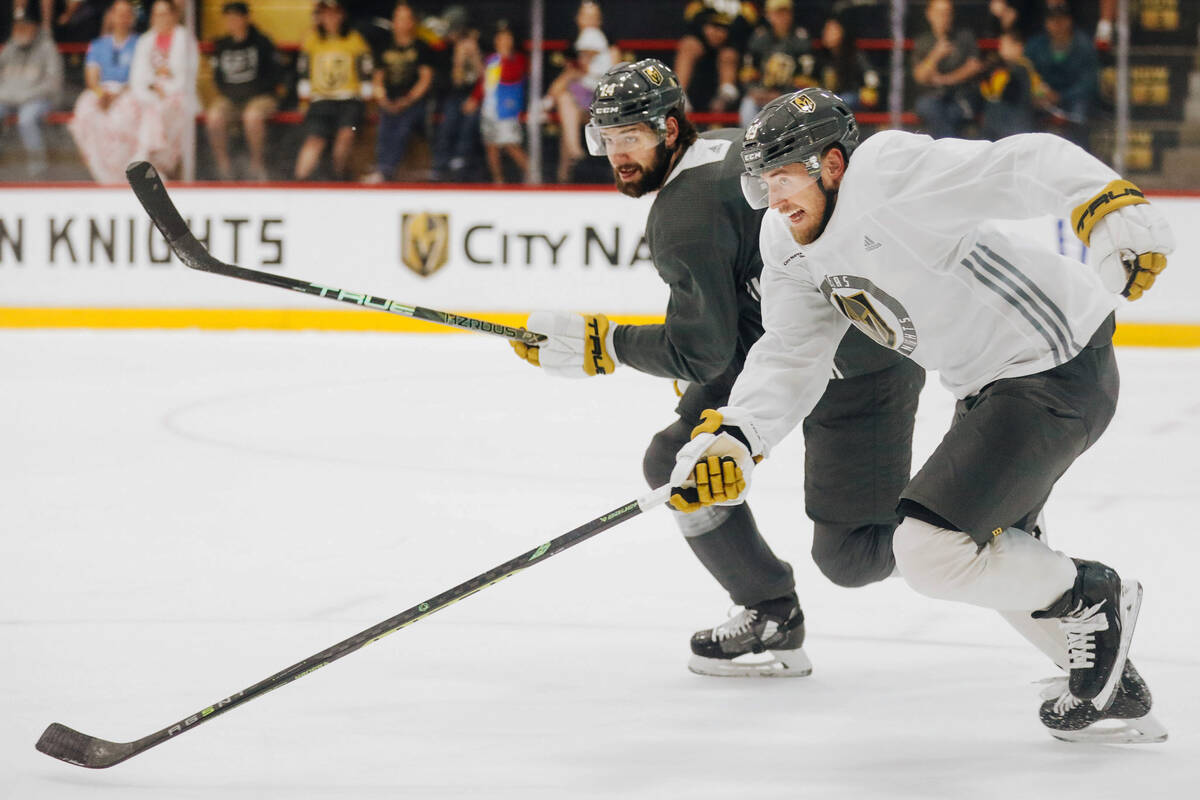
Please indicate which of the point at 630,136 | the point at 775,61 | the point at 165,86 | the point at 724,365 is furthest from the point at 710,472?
the point at 165,86

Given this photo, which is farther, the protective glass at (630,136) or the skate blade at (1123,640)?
the protective glass at (630,136)

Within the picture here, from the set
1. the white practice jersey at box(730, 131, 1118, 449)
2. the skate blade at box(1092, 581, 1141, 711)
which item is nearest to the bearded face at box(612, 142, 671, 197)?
the white practice jersey at box(730, 131, 1118, 449)

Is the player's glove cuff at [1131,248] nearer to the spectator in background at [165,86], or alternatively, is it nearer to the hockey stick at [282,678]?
the hockey stick at [282,678]

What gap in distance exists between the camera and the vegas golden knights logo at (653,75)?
2.87 meters

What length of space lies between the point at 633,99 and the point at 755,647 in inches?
39.1

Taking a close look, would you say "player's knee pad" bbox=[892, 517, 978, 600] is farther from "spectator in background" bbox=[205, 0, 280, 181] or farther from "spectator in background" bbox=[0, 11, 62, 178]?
"spectator in background" bbox=[0, 11, 62, 178]

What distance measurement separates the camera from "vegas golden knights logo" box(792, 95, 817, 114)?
8.00 ft

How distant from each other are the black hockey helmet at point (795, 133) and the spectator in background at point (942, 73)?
18.7 ft

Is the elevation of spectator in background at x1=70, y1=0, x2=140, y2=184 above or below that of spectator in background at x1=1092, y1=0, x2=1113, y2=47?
below

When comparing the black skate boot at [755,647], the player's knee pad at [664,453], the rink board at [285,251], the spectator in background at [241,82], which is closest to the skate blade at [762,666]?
the black skate boot at [755,647]

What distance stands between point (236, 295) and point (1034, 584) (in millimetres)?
6293

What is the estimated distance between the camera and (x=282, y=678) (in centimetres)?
244

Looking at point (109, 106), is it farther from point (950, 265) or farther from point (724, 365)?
point (950, 265)

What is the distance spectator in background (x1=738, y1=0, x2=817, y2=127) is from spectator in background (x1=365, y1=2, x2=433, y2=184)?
1604mm
